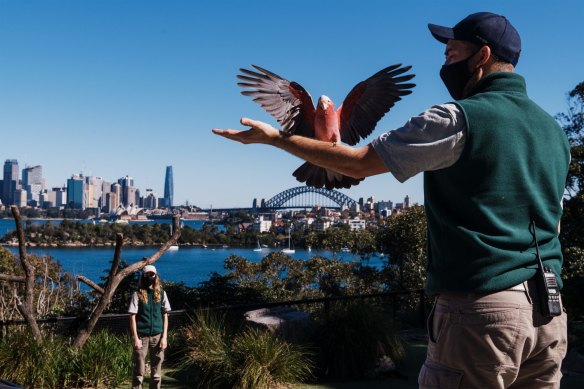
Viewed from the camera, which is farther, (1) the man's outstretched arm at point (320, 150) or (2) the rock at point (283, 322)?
(2) the rock at point (283, 322)

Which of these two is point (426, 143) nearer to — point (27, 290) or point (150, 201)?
point (27, 290)

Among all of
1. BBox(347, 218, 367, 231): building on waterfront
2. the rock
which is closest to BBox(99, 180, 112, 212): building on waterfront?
BBox(347, 218, 367, 231): building on waterfront

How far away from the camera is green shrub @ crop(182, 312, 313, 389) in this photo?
6.08 metres

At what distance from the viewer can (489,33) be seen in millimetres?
1890

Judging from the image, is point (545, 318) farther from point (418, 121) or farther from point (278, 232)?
point (278, 232)

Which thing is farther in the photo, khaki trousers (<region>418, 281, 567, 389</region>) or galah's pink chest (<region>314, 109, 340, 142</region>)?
galah's pink chest (<region>314, 109, 340, 142</region>)

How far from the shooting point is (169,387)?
6848 mm

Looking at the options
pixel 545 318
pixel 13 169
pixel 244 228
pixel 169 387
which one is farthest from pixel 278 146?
pixel 13 169

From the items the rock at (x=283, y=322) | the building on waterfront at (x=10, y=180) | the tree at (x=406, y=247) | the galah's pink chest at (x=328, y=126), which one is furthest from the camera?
the building on waterfront at (x=10, y=180)

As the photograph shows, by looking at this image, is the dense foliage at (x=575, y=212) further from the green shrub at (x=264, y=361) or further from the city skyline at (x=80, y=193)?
the city skyline at (x=80, y=193)

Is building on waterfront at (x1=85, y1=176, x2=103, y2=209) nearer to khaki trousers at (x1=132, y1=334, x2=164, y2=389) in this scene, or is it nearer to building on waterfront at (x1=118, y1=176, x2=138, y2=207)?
building on waterfront at (x1=118, y1=176, x2=138, y2=207)

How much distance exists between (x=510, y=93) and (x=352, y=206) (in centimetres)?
6873

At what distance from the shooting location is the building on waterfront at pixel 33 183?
129887mm

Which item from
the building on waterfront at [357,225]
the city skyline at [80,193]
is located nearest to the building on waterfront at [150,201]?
the city skyline at [80,193]
